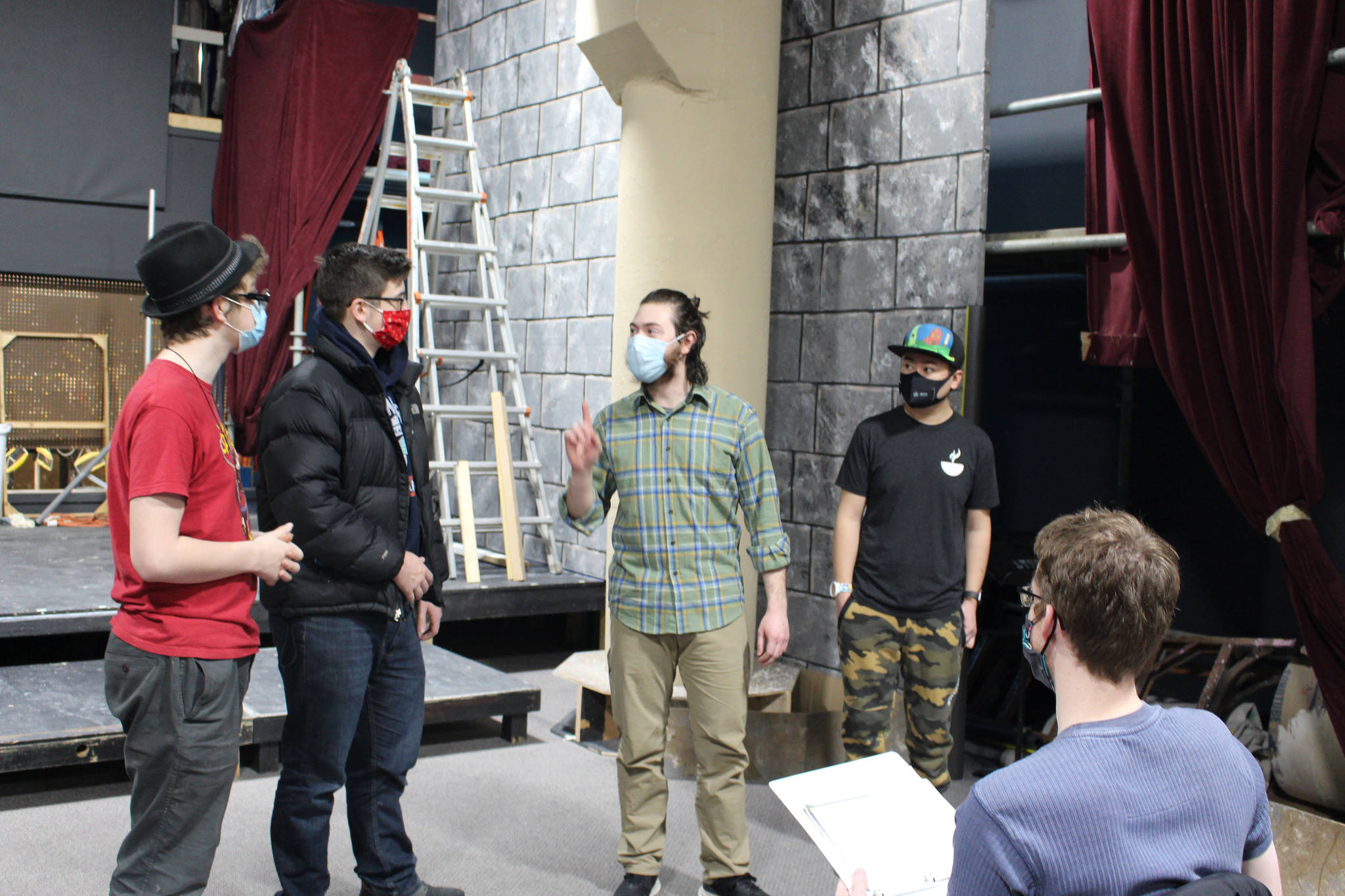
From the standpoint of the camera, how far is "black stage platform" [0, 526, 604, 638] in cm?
411

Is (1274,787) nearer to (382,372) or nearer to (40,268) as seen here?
(382,372)

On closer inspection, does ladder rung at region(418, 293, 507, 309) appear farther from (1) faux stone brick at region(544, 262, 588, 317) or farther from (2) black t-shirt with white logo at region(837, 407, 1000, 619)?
(2) black t-shirt with white logo at region(837, 407, 1000, 619)

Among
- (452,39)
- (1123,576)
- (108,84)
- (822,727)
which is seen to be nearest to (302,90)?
(452,39)

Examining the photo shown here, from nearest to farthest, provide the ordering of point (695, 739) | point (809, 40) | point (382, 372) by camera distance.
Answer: point (382, 372) → point (695, 739) → point (809, 40)

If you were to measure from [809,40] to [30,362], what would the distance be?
18.2 ft

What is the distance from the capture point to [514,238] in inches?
241

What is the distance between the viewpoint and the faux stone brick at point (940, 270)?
3.77 metres

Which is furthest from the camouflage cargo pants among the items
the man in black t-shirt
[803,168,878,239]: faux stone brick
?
[803,168,878,239]: faux stone brick

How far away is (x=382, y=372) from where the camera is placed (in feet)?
8.16

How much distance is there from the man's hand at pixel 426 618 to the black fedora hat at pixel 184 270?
0.90m

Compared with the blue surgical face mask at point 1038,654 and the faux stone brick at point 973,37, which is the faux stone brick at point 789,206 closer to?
the faux stone brick at point 973,37

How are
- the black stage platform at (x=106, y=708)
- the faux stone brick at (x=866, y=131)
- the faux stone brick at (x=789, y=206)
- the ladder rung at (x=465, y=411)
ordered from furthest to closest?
the ladder rung at (x=465, y=411)
the faux stone brick at (x=789, y=206)
the faux stone brick at (x=866, y=131)
the black stage platform at (x=106, y=708)

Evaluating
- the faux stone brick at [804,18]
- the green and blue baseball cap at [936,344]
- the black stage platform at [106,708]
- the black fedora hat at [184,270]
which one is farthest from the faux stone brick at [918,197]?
the black fedora hat at [184,270]

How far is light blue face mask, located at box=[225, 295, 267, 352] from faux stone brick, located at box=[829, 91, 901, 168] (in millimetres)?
2561
